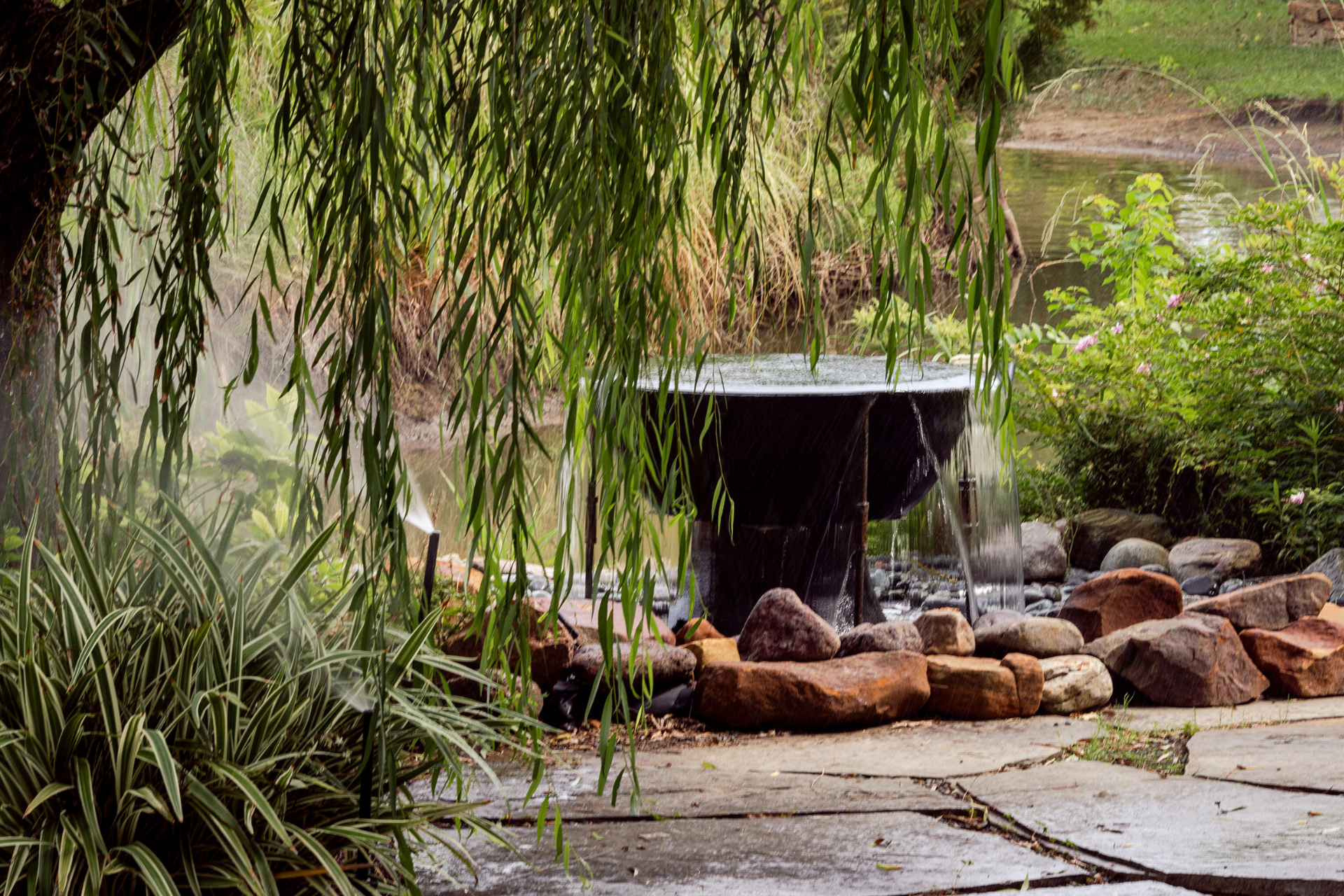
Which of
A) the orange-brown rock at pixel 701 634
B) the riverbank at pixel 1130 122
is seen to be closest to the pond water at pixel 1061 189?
the riverbank at pixel 1130 122

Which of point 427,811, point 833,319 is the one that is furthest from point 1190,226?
point 427,811

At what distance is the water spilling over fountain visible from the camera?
3740mm

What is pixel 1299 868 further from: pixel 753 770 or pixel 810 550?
pixel 810 550

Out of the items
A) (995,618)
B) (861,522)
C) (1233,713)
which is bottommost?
(1233,713)

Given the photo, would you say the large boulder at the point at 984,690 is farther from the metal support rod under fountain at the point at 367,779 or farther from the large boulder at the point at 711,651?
the metal support rod under fountain at the point at 367,779

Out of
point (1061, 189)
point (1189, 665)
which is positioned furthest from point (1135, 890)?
point (1061, 189)

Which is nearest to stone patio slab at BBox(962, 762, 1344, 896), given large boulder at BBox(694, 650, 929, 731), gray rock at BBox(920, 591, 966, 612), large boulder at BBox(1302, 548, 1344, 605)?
large boulder at BBox(694, 650, 929, 731)

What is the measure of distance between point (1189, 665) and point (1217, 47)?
657 inches

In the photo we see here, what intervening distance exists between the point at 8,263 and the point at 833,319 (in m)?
7.93

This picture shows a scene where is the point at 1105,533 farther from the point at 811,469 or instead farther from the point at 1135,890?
the point at 1135,890

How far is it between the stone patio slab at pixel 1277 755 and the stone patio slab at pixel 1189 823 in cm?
8

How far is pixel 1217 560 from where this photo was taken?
4750 mm

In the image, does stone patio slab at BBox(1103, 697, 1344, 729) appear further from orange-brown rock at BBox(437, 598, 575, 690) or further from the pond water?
the pond water

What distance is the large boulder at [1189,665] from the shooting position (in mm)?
3201
